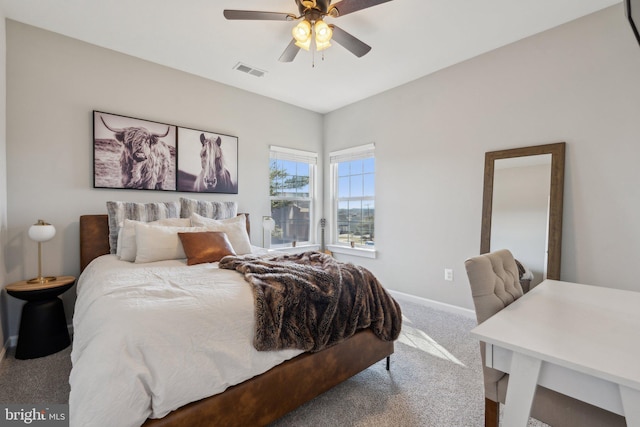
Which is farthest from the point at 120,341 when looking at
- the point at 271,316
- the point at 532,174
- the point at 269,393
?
the point at 532,174

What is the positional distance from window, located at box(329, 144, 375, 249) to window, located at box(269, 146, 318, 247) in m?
0.39

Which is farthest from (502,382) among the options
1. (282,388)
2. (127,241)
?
(127,241)

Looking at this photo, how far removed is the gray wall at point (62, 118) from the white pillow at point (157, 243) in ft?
2.60

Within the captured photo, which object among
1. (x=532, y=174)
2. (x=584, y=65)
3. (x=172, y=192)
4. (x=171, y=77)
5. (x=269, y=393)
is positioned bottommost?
(x=269, y=393)

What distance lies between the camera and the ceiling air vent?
10.1ft

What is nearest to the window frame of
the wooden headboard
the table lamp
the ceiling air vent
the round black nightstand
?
the ceiling air vent

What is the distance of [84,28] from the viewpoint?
8.08ft

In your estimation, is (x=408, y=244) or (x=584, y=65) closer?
(x=584, y=65)

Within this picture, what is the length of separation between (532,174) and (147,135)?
3.86 m

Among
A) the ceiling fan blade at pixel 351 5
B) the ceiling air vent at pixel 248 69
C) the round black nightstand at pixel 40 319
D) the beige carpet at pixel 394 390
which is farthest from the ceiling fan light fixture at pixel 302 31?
the round black nightstand at pixel 40 319

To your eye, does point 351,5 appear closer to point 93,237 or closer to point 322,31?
point 322,31

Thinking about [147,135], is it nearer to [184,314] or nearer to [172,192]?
[172,192]

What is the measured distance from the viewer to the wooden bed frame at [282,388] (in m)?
1.22

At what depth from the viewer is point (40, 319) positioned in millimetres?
2215
